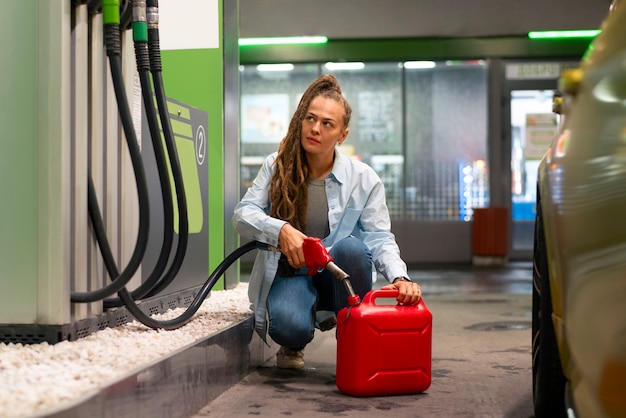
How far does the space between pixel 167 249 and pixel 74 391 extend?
858 mm

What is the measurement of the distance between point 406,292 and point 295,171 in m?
0.78

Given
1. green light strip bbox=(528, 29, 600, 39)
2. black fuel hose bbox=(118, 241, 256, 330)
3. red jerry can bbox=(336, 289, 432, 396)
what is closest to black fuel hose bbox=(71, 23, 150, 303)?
black fuel hose bbox=(118, 241, 256, 330)

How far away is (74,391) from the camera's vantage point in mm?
1931

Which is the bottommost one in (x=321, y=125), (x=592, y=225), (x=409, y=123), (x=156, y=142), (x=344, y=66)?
(x=592, y=225)

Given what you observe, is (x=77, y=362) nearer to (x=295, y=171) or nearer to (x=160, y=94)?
(x=160, y=94)

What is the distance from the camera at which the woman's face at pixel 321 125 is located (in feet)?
11.0

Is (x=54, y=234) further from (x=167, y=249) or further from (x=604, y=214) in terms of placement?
(x=604, y=214)

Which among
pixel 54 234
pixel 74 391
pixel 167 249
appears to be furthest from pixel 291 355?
pixel 74 391

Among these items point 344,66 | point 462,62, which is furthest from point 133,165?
point 462,62

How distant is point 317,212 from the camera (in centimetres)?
341

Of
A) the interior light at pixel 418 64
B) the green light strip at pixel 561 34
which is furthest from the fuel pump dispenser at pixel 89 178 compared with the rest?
the green light strip at pixel 561 34

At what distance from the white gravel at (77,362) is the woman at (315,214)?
244 mm

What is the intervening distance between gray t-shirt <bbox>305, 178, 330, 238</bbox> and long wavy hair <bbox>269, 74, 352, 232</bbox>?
0.04 m

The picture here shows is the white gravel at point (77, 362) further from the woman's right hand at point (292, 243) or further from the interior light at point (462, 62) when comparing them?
the interior light at point (462, 62)
